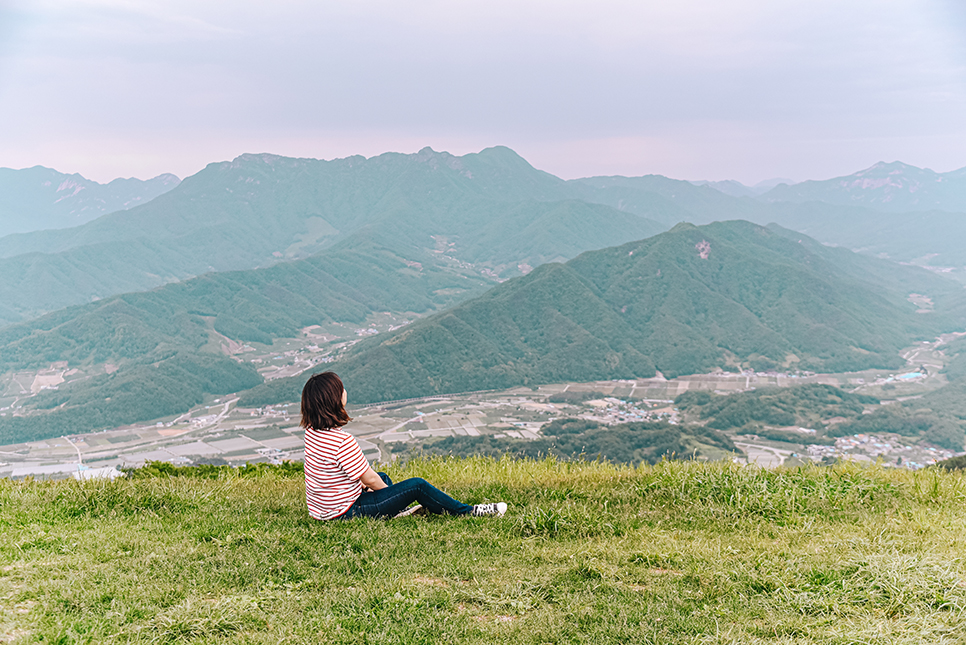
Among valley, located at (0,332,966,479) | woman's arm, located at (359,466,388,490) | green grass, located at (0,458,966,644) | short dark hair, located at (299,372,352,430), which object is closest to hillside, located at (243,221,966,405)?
valley, located at (0,332,966,479)

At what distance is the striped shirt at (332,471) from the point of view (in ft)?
19.2

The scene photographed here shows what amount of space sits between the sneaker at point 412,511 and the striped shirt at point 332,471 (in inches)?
19.1

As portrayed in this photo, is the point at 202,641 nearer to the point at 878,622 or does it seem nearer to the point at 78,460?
the point at 878,622

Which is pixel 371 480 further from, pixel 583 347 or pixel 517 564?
pixel 583 347

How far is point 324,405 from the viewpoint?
580 centimetres

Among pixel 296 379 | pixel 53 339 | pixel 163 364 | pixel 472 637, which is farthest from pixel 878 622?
pixel 53 339

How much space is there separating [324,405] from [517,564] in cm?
242

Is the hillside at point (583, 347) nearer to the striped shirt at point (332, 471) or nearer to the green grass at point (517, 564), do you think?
the green grass at point (517, 564)

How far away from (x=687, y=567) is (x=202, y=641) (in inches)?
145

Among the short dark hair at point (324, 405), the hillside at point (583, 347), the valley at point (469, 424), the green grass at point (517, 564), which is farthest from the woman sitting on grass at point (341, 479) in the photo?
the hillside at point (583, 347)

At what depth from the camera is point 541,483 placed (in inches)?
Answer: 297

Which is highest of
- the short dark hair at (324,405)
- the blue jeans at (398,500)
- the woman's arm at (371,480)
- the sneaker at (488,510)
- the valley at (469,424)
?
the short dark hair at (324,405)

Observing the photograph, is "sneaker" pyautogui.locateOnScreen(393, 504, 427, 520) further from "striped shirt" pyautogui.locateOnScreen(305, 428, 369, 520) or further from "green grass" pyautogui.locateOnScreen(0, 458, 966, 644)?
"striped shirt" pyautogui.locateOnScreen(305, 428, 369, 520)

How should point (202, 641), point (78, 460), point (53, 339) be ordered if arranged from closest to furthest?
point (202, 641) < point (78, 460) < point (53, 339)
